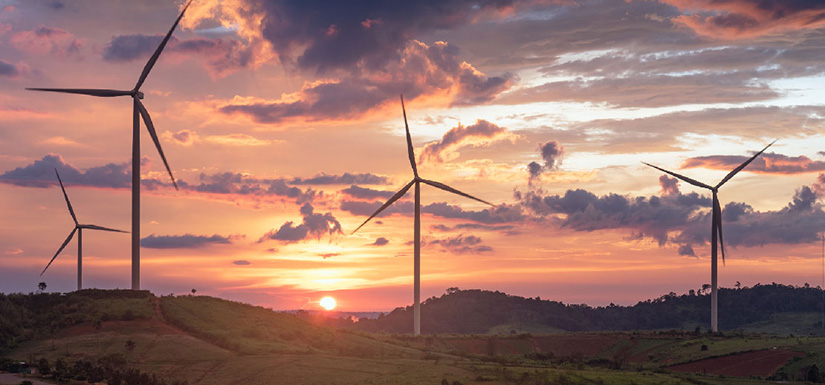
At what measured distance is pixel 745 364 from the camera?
143 m

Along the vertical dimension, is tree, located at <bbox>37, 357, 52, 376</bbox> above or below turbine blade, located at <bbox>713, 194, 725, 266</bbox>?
below

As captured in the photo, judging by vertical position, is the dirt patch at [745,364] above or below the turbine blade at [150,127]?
below

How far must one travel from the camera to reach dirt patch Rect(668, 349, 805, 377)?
138 m

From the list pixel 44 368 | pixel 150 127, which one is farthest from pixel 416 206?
pixel 44 368

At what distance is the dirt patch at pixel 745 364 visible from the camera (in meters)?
138

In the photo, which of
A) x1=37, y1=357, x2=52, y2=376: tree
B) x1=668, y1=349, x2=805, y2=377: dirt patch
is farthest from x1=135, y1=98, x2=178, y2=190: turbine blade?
x1=668, y1=349, x2=805, y2=377: dirt patch

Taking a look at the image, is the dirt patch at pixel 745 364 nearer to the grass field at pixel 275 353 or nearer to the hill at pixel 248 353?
the hill at pixel 248 353

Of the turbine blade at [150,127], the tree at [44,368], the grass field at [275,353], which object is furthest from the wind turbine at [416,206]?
the tree at [44,368]

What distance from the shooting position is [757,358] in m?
145

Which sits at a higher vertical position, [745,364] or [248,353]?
[248,353]

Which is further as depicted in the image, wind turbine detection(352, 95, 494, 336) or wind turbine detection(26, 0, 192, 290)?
wind turbine detection(352, 95, 494, 336)

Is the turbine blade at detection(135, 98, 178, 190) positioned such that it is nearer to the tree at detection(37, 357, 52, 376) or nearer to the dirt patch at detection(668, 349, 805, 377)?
the tree at detection(37, 357, 52, 376)

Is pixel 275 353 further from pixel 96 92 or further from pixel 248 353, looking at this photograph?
pixel 96 92

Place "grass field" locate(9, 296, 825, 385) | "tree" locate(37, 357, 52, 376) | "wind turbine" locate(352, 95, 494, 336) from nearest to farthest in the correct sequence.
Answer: "tree" locate(37, 357, 52, 376), "grass field" locate(9, 296, 825, 385), "wind turbine" locate(352, 95, 494, 336)
